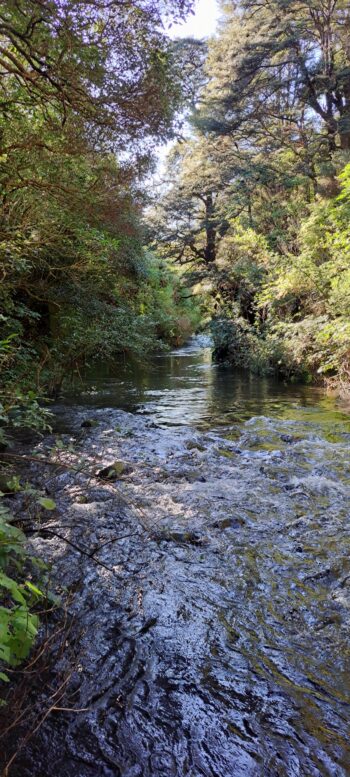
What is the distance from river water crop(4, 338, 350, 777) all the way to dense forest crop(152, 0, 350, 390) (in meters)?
7.04

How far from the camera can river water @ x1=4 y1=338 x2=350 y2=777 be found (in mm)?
2092

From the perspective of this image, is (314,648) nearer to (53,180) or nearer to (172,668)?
(172,668)

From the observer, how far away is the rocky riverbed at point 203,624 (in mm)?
2088

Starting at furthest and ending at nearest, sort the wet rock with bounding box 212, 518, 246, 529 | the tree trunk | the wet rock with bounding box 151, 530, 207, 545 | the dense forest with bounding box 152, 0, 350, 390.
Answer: the tree trunk, the dense forest with bounding box 152, 0, 350, 390, the wet rock with bounding box 212, 518, 246, 529, the wet rock with bounding box 151, 530, 207, 545

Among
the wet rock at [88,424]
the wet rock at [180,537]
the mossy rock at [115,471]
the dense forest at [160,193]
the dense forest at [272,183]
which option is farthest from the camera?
the dense forest at [272,183]

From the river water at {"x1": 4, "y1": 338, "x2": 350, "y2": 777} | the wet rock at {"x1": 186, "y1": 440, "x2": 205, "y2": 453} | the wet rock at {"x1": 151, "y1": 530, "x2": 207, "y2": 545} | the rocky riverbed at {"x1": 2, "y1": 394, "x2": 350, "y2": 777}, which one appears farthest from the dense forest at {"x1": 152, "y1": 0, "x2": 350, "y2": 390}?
the wet rock at {"x1": 151, "y1": 530, "x2": 207, "y2": 545}

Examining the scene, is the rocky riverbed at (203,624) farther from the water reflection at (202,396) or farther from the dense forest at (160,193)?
the water reflection at (202,396)

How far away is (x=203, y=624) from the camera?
3.01 m

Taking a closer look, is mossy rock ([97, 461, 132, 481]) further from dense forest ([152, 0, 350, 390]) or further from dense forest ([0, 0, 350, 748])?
dense forest ([152, 0, 350, 390])

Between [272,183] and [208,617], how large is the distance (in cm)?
1711

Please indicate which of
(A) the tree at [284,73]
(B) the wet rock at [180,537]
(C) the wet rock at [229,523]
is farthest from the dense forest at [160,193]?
(C) the wet rock at [229,523]

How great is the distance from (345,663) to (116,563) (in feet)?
6.25

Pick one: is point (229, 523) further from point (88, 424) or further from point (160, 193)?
point (160, 193)

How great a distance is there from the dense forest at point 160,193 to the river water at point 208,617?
2.25 ft
